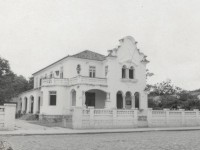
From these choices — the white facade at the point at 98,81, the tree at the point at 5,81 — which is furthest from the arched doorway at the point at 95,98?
the tree at the point at 5,81

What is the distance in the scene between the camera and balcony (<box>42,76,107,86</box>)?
3203cm

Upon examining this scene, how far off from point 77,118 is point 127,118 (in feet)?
15.8

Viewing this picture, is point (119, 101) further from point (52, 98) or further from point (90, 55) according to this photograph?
point (52, 98)

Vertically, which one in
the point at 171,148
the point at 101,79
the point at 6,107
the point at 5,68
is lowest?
the point at 171,148

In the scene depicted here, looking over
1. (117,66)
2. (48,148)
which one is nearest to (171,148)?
(48,148)

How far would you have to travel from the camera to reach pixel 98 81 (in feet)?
109

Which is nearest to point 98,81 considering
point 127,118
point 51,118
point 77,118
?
point 51,118

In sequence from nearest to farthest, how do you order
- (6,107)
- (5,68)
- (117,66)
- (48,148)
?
1. (48,148)
2. (6,107)
3. (117,66)
4. (5,68)

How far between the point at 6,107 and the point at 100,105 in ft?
60.3

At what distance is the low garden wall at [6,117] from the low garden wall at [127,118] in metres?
4.65

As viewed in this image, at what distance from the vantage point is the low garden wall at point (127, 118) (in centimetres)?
2146

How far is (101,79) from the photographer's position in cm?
3331

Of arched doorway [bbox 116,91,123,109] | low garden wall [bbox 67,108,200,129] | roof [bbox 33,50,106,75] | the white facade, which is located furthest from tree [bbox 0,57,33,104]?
low garden wall [bbox 67,108,200,129]

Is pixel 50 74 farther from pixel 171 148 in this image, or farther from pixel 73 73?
pixel 171 148
